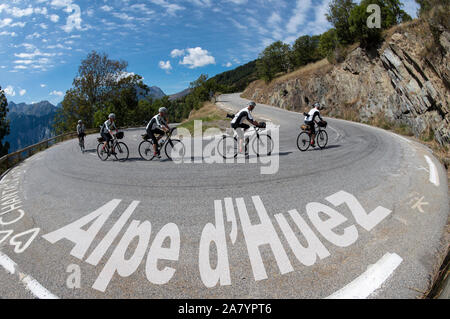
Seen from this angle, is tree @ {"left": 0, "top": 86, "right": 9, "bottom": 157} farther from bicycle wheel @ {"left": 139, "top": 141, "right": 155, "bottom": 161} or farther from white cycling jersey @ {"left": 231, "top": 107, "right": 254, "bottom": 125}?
white cycling jersey @ {"left": 231, "top": 107, "right": 254, "bottom": 125}

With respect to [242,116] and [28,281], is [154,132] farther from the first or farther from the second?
[28,281]

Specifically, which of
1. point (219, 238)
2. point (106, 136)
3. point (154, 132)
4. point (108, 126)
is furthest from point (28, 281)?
point (106, 136)

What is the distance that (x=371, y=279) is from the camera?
2961mm

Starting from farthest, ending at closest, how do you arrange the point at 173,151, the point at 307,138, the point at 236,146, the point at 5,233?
the point at 173,151 → the point at 307,138 → the point at 236,146 → the point at 5,233

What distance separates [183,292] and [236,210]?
2212 mm

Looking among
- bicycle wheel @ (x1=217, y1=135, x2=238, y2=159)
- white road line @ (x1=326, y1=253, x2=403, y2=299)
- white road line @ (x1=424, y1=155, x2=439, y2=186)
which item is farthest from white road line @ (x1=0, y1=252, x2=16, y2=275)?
white road line @ (x1=424, y1=155, x2=439, y2=186)

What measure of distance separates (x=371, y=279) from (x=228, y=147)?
7.91 metres

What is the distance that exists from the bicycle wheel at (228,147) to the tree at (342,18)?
29.7m

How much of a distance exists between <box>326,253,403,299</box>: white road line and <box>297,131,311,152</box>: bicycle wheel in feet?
24.7

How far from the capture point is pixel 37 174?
33.5 feet

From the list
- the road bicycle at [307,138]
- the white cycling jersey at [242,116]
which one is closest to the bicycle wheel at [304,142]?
the road bicycle at [307,138]

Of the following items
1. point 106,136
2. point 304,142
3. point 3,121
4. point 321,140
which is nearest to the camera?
point 304,142

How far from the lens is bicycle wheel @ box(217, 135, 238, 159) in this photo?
10125mm

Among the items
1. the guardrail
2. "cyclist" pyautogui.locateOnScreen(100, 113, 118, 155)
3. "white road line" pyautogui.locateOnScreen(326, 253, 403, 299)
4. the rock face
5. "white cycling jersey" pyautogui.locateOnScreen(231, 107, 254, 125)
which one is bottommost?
"white road line" pyautogui.locateOnScreen(326, 253, 403, 299)
